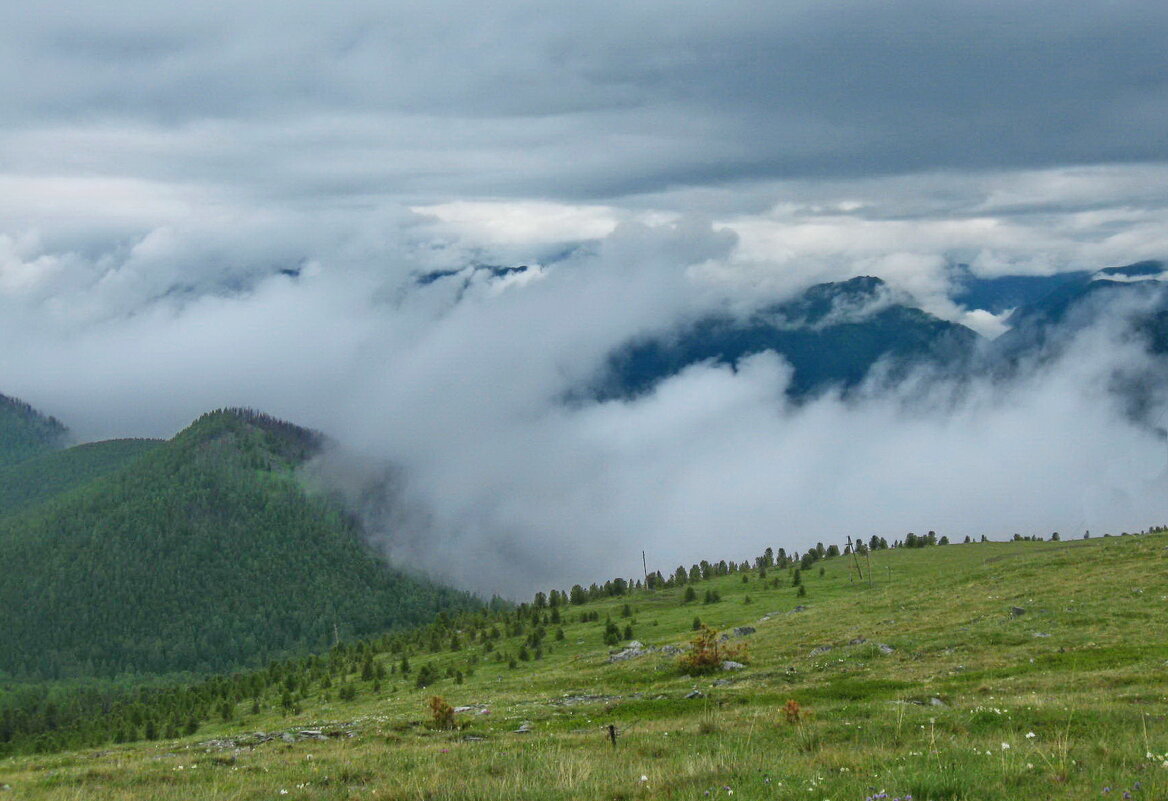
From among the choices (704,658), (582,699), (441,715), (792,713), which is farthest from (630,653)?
(792,713)

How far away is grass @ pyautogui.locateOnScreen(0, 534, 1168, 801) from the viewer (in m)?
14.3

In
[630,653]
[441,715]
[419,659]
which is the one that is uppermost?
[441,715]

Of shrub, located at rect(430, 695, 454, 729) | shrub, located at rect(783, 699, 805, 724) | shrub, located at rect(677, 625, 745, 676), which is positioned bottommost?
shrub, located at rect(677, 625, 745, 676)

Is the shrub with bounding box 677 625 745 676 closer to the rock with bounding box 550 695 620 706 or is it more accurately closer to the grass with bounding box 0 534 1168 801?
the grass with bounding box 0 534 1168 801

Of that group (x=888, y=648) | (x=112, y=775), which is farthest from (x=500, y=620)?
(x=112, y=775)

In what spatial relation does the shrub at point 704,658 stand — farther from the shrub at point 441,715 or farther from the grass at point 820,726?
the shrub at point 441,715

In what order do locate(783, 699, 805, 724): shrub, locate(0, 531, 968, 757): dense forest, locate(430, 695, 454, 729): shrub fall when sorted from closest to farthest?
locate(783, 699, 805, 724): shrub < locate(430, 695, 454, 729): shrub < locate(0, 531, 968, 757): dense forest

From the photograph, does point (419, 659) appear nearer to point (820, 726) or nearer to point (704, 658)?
point (704, 658)

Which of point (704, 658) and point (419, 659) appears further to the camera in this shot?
point (419, 659)

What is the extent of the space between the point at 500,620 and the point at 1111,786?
114 meters

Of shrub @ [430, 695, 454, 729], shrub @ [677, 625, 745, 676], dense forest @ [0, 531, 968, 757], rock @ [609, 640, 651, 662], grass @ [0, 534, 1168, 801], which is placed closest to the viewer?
grass @ [0, 534, 1168, 801]

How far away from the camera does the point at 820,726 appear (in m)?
21.2

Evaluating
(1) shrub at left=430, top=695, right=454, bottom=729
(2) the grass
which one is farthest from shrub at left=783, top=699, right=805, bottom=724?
(1) shrub at left=430, top=695, right=454, bottom=729

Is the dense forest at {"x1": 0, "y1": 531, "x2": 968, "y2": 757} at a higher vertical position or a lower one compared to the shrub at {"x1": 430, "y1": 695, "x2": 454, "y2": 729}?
lower
